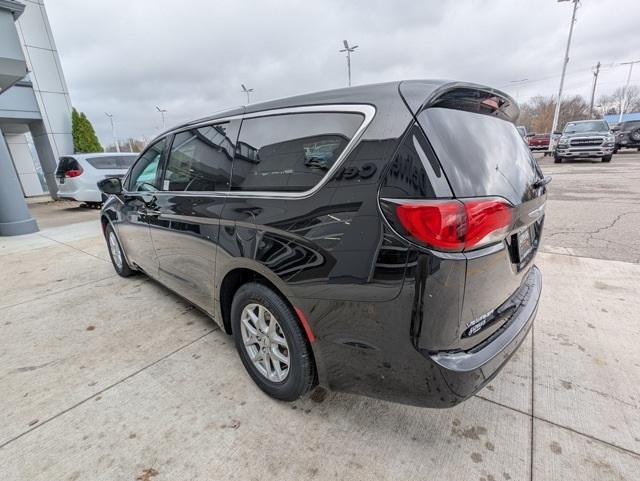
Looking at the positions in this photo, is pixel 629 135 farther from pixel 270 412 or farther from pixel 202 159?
pixel 270 412

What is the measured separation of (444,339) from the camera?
4.40 ft

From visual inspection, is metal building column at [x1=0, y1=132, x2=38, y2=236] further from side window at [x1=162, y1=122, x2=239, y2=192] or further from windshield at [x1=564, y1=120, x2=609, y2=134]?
windshield at [x1=564, y1=120, x2=609, y2=134]

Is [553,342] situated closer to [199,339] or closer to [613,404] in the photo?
[613,404]

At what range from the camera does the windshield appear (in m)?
14.1

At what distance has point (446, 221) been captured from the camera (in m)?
1.24

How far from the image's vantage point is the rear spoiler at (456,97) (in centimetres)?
138

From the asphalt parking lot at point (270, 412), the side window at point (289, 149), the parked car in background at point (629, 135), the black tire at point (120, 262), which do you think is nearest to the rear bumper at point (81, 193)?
the black tire at point (120, 262)

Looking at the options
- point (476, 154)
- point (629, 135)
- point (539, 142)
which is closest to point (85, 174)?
point (476, 154)

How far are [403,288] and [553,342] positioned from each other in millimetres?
1900

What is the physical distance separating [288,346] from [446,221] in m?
1.09

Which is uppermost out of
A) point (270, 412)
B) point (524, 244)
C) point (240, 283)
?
point (524, 244)

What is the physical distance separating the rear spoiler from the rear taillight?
1.32 feet

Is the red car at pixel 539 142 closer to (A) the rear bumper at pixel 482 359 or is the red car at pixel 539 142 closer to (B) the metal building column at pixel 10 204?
(A) the rear bumper at pixel 482 359

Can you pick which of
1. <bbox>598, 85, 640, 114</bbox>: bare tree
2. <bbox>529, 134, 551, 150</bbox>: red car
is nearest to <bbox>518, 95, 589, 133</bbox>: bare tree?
<bbox>598, 85, 640, 114</bbox>: bare tree
